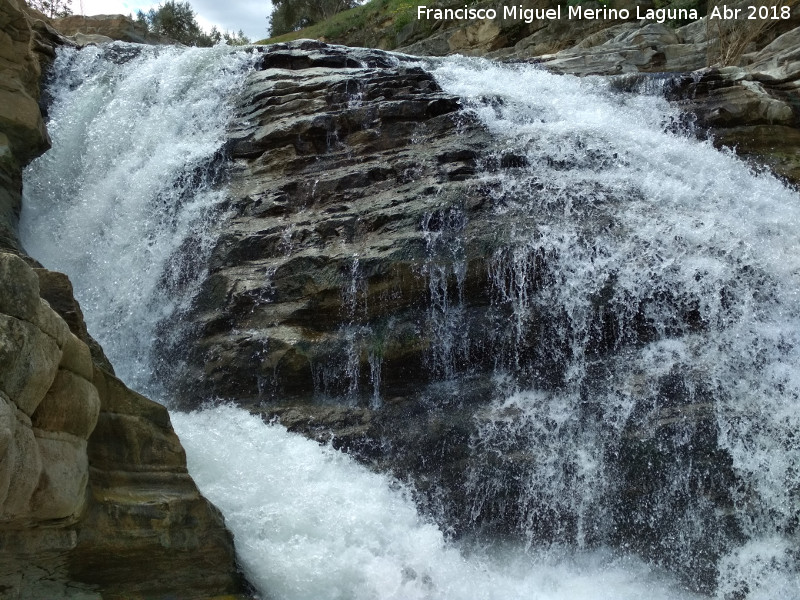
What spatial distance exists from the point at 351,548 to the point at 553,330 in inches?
130

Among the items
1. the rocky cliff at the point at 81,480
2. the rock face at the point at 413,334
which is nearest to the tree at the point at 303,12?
the rock face at the point at 413,334

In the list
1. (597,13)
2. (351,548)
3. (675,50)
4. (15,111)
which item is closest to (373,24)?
(597,13)

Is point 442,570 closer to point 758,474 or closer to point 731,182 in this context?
point 758,474

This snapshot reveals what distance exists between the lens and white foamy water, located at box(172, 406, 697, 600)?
641cm

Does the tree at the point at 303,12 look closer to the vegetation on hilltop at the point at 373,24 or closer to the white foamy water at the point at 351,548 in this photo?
the vegetation on hilltop at the point at 373,24

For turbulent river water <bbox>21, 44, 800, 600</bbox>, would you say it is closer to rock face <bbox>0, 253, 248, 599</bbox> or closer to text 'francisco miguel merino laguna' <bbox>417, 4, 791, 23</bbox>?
rock face <bbox>0, 253, 248, 599</bbox>

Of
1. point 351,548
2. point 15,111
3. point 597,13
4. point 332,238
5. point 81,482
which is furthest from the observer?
point 597,13

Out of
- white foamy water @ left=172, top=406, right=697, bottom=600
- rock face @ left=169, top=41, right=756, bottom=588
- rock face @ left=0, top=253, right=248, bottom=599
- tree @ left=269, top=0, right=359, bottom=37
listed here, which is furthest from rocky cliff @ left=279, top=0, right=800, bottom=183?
rock face @ left=0, top=253, right=248, bottom=599

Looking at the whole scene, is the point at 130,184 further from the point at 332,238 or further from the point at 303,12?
the point at 303,12

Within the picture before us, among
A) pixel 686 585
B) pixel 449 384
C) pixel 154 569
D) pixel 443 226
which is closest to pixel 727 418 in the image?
pixel 686 585

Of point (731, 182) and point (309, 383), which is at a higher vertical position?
point (731, 182)

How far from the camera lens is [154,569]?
563 centimetres

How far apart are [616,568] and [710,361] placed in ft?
7.77

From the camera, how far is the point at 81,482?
4.98 metres
